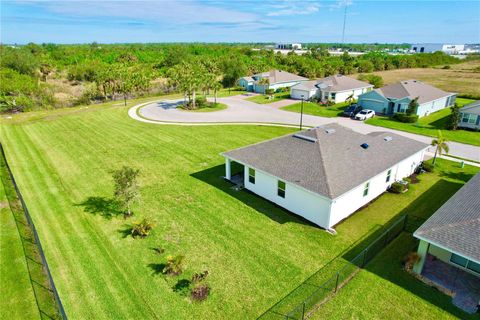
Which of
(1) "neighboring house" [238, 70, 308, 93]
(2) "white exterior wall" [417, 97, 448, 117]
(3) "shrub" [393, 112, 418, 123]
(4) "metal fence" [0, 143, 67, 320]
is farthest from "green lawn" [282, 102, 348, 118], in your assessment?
(4) "metal fence" [0, 143, 67, 320]

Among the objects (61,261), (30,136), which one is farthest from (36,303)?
(30,136)

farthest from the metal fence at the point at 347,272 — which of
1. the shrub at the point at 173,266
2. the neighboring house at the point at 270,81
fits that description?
the neighboring house at the point at 270,81

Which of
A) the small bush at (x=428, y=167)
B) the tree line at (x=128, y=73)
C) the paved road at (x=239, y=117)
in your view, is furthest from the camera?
the tree line at (x=128, y=73)

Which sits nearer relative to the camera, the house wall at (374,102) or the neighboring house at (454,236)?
the neighboring house at (454,236)

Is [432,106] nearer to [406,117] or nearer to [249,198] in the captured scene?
[406,117]

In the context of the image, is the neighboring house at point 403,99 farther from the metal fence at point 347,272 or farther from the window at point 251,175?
the window at point 251,175
